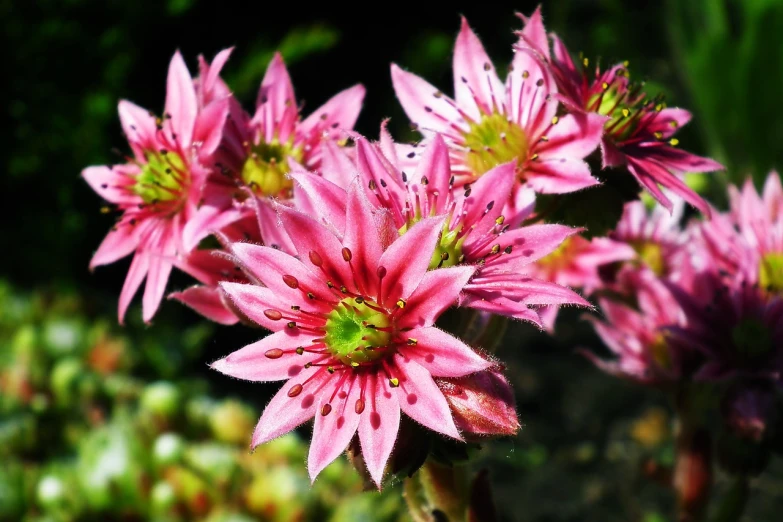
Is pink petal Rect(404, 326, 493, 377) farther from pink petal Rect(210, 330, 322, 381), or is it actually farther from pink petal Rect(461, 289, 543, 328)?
pink petal Rect(210, 330, 322, 381)

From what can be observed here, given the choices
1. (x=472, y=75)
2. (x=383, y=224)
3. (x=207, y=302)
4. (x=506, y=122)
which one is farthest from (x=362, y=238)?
(x=472, y=75)

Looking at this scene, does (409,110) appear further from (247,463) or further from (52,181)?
(52,181)

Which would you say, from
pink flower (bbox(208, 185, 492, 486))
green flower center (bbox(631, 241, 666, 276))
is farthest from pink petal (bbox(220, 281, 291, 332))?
green flower center (bbox(631, 241, 666, 276))

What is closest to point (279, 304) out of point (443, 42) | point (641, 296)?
point (641, 296)

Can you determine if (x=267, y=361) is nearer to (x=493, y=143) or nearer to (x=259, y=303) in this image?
(x=259, y=303)

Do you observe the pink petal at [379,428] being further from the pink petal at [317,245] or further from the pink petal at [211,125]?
the pink petal at [211,125]

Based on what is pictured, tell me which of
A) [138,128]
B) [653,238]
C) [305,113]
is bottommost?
[305,113]
